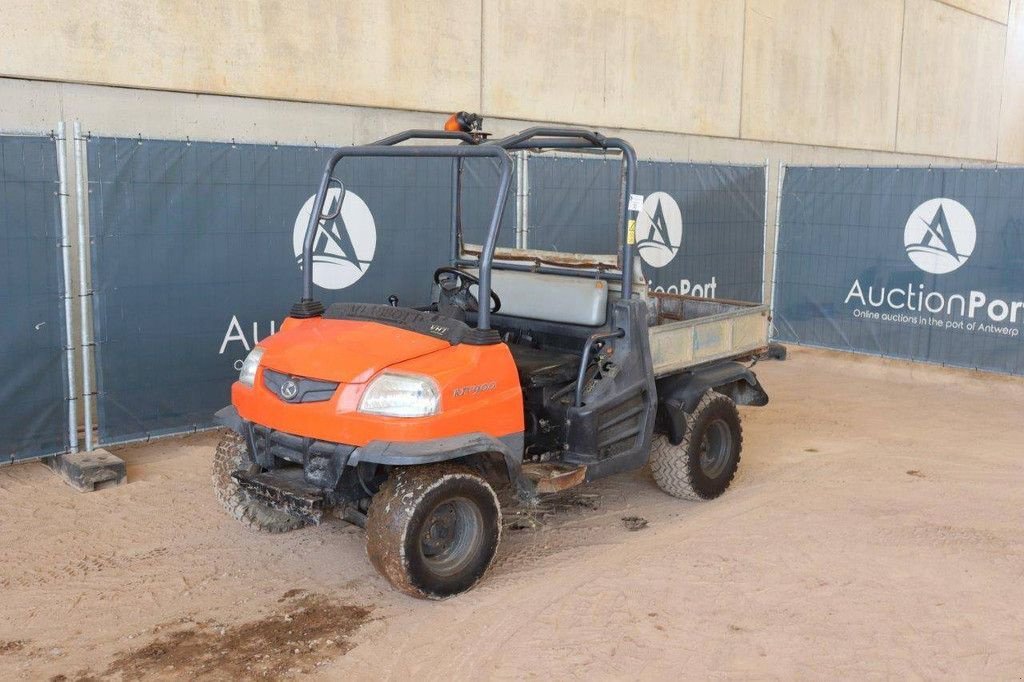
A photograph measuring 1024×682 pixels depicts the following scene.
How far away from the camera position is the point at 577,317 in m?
5.98

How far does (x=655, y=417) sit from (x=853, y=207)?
21.3 ft

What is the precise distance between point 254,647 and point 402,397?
4.30 feet

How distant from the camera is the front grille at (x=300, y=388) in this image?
15.7 feet

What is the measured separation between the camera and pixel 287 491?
190 inches

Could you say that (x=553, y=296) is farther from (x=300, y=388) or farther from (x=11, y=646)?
(x=11, y=646)

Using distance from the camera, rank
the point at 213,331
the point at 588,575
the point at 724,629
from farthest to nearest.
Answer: the point at 213,331 < the point at 588,575 < the point at 724,629

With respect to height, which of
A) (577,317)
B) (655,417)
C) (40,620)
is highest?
(577,317)

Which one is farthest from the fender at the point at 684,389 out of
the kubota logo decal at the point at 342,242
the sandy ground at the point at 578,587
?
the kubota logo decal at the point at 342,242

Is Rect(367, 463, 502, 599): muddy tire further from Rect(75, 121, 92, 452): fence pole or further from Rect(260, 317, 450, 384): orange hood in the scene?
Rect(75, 121, 92, 452): fence pole

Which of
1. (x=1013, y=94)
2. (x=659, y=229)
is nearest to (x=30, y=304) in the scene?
(x=659, y=229)

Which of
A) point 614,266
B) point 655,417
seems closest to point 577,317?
point 614,266

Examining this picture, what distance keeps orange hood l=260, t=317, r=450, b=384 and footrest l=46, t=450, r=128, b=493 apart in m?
2.12

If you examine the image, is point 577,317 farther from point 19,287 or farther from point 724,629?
point 19,287

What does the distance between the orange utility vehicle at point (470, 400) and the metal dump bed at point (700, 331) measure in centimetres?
2
